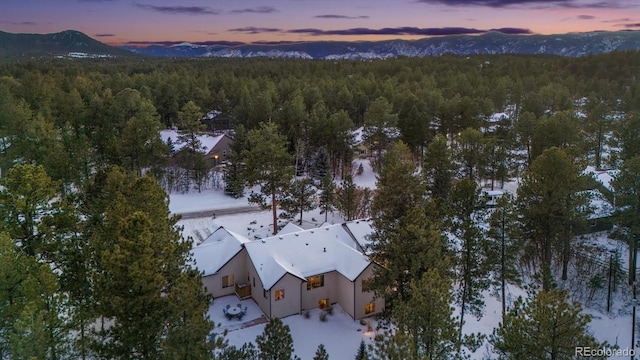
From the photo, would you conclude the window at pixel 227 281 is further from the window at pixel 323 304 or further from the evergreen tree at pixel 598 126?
the evergreen tree at pixel 598 126

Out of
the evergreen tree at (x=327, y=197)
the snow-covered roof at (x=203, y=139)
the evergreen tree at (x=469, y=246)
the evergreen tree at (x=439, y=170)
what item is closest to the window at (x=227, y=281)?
the evergreen tree at (x=327, y=197)

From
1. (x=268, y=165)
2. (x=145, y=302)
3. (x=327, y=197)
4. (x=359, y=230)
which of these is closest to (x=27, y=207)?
(x=145, y=302)

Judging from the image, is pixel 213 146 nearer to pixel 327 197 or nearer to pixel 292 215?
pixel 292 215

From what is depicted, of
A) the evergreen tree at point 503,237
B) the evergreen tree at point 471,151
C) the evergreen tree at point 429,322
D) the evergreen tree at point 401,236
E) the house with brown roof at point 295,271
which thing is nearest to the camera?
the evergreen tree at point 429,322

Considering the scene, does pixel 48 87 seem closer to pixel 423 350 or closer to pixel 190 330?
pixel 190 330

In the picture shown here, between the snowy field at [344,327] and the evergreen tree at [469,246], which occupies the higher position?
the evergreen tree at [469,246]

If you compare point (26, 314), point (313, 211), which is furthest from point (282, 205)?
point (26, 314)

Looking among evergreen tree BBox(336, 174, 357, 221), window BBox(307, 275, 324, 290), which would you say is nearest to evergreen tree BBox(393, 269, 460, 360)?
window BBox(307, 275, 324, 290)
